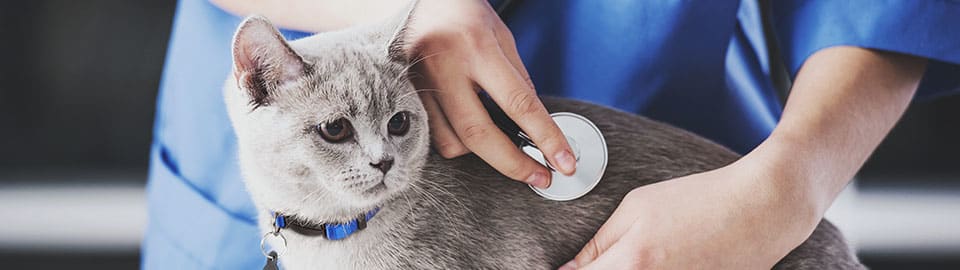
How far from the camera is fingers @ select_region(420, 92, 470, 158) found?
0.73 meters

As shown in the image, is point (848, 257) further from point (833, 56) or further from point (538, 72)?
point (538, 72)

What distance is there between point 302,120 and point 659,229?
30 cm

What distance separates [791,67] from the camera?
88cm

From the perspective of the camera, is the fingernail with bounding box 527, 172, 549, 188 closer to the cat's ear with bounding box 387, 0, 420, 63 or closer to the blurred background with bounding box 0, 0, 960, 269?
the cat's ear with bounding box 387, 0, 420, 63

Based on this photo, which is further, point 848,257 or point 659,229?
point 848,257

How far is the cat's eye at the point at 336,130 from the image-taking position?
2.27 ft

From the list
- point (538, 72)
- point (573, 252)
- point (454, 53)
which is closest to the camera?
point (454, 53)

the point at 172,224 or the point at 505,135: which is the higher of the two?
the point at 505,135

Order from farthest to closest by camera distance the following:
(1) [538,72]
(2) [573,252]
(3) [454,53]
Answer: (1) [538,72] < (2) [573,252] < (3) [454,53]

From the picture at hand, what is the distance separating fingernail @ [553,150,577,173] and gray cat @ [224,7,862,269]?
8 centimetres

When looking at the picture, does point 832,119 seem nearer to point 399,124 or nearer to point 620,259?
point 620,259

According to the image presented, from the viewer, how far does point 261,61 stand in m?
0.66

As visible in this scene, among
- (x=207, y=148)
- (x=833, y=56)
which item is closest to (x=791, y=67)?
(x=833, y=56)

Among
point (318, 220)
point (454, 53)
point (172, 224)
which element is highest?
point (454, 53)
